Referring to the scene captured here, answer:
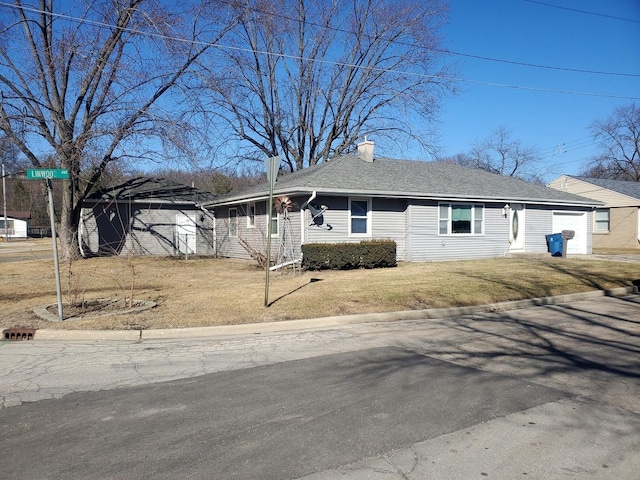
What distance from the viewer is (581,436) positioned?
4.04 meters

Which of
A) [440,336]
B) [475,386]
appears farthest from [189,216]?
[475,386]

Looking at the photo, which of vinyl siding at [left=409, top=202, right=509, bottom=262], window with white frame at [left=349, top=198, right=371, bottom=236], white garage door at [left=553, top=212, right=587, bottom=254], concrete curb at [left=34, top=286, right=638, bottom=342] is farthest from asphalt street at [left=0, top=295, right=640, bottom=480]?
white garage door at [left=553, top=212, right=587, bottom=254]

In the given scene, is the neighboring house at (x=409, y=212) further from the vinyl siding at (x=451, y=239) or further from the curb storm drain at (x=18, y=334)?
the curb storm drain at (x=18, y=334)

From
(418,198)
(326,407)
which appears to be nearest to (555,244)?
(418,198)

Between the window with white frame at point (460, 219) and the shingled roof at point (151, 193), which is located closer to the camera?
the window with white frame at point (460, 219)

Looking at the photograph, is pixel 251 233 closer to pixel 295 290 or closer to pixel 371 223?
pixel 371 223

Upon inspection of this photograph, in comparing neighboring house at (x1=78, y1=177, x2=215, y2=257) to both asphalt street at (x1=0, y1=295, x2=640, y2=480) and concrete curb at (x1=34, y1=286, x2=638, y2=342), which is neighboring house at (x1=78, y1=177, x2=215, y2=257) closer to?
concrete curb at (x1=34, y1=286, x2=638, y2=342)

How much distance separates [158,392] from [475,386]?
3347mm

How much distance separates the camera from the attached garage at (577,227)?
23500 mm

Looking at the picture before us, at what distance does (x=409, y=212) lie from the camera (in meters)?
19.1

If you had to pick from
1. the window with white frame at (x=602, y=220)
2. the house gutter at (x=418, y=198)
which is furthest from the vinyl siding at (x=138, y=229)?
the window with white frame at (x=602, y=220)

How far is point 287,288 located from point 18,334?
6.06 m

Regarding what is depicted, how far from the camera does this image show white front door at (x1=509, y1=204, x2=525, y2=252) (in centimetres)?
2178

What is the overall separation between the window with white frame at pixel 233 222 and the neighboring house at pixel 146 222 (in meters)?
2.46
